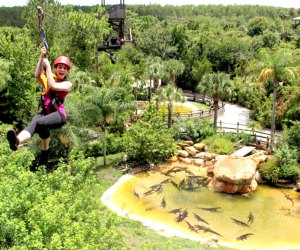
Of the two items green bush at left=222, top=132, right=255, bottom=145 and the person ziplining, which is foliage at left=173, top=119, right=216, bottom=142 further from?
the person ziplining

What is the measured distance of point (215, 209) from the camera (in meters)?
19.3

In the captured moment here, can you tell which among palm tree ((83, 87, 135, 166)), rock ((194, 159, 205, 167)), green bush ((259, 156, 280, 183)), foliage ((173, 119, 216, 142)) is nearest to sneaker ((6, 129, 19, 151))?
palm tree ((83, 87, 135, 166))

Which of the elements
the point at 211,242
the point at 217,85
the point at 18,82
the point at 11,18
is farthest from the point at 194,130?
the point at 11,18

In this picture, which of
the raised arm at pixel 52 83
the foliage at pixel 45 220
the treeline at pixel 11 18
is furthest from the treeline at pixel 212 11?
the raised arm at pixel 52 83

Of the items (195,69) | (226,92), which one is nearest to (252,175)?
(226,92)

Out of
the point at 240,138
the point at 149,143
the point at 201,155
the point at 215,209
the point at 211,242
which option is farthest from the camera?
the point at 240,138

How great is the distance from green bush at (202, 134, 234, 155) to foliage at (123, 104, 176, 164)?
260cm

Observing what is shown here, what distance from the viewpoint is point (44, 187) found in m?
11.0

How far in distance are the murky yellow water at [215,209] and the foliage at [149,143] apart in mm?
1363

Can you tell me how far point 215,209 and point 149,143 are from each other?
6.74 meters

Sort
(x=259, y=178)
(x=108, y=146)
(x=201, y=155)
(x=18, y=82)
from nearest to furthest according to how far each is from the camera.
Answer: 1. (x=259, y=178)
2. (x=201, y=155)
3. (x=108, y=146)
4. (x=18, y=82)

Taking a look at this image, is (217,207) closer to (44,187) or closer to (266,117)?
(44,187)

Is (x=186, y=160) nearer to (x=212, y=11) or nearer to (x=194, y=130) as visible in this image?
(x=194, y=130)

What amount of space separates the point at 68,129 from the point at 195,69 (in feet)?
97.2
